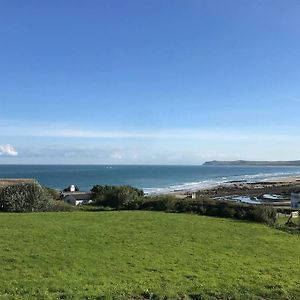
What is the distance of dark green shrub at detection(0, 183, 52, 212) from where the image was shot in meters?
28.0

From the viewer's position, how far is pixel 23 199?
92.2ft

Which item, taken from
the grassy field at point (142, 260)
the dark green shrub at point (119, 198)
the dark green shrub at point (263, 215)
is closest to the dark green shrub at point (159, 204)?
the dark green shrub at point (119, 198)

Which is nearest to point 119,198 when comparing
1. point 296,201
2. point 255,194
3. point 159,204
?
point 159,204

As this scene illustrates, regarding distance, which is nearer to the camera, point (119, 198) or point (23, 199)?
point (23, 199)

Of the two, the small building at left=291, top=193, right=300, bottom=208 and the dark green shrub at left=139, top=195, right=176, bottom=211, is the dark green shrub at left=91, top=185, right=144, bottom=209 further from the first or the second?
the small building at left=291, top=193, right=300, bottom=208

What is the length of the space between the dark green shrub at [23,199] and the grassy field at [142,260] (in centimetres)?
609

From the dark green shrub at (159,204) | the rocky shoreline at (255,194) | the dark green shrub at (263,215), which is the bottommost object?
the rocky shoreline at (255,194)

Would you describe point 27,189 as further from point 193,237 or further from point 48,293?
point 48,293

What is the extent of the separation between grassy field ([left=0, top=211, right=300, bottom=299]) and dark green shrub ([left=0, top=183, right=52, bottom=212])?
6.09 metres

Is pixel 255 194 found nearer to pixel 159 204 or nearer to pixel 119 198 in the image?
pixel 119 198

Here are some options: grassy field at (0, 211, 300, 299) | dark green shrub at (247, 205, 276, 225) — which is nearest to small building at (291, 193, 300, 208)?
dark green shrub at (247, 205, 276, 225)

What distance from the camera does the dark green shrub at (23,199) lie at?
1101 inches

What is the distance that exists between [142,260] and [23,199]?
16.3 m

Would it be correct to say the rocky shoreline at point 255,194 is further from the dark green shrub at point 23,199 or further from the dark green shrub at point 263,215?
the dark green shrub at point 23,199
